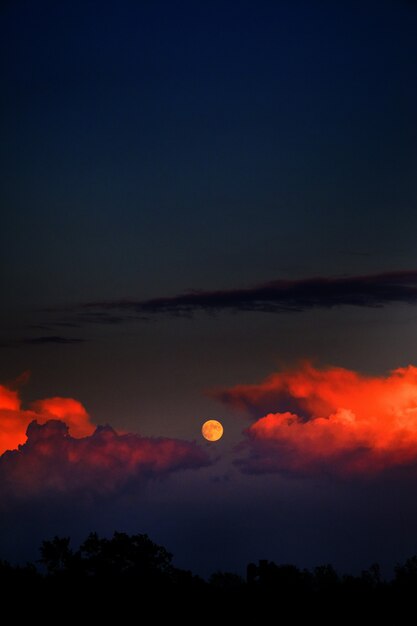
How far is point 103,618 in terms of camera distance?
198ft

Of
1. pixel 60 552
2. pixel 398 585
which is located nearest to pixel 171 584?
pixel 398 585

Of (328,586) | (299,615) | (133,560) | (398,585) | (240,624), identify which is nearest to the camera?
(240,624)

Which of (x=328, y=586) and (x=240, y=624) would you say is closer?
(x=240, y=624)

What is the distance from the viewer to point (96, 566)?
315 ft

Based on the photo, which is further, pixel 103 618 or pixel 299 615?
pixel 299 615

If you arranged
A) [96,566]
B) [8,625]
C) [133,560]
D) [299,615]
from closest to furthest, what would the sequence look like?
[8,625], [299,615], [96,566], [133,560]

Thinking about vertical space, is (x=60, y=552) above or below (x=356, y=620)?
above

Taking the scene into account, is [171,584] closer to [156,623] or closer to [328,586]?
[156,623]

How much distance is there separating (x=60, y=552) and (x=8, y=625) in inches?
1836

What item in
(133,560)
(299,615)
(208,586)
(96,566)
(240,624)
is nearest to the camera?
(240,624)

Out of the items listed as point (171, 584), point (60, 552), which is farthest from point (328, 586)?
point (60, 552)

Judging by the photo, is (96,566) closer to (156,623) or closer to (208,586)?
(208,586)

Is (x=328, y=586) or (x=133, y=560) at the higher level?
(x=133, y=560)

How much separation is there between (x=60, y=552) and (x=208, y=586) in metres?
33.0
